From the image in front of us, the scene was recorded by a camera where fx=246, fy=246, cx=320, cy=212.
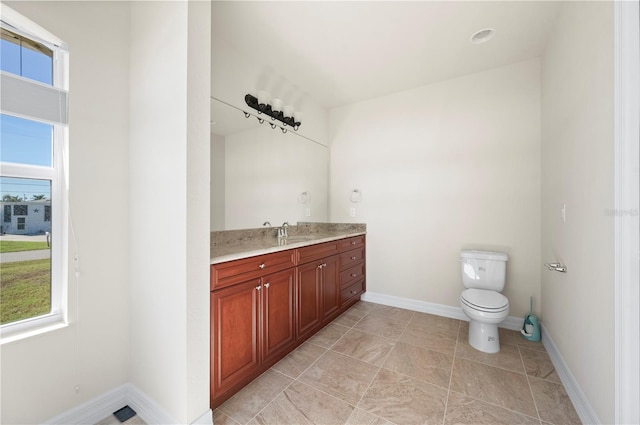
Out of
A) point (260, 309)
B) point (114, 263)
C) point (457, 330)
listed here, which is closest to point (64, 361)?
point (114, 263)

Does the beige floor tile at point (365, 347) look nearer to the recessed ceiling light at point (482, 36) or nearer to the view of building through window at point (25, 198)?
the view of building through window at point (25, 198)

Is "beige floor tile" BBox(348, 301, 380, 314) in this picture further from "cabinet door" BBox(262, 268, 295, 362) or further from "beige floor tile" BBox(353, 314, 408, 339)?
"cabinet door" BBox(262, 268, 295, 362)

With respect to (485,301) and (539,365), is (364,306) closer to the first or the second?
(485,301)

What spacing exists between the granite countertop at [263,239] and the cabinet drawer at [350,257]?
0.20 metres

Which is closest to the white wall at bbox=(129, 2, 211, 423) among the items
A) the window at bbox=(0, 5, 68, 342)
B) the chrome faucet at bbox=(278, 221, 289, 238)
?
the window at bbox=(0, 5, 68, 342)

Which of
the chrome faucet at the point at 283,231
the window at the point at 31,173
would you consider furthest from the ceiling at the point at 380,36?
the chrome faucet at the point at 283,231

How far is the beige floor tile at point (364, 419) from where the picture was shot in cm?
138

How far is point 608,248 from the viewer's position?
1.16 meters

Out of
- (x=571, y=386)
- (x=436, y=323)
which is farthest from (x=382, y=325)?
(x=571, y=386)

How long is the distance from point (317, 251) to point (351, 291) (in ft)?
3.02

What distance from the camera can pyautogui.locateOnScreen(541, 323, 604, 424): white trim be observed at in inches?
52.1

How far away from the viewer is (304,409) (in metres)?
1.48

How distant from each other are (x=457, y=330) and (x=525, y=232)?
1157mm

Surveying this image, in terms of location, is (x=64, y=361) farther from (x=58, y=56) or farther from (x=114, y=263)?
(x=58, y=56)
